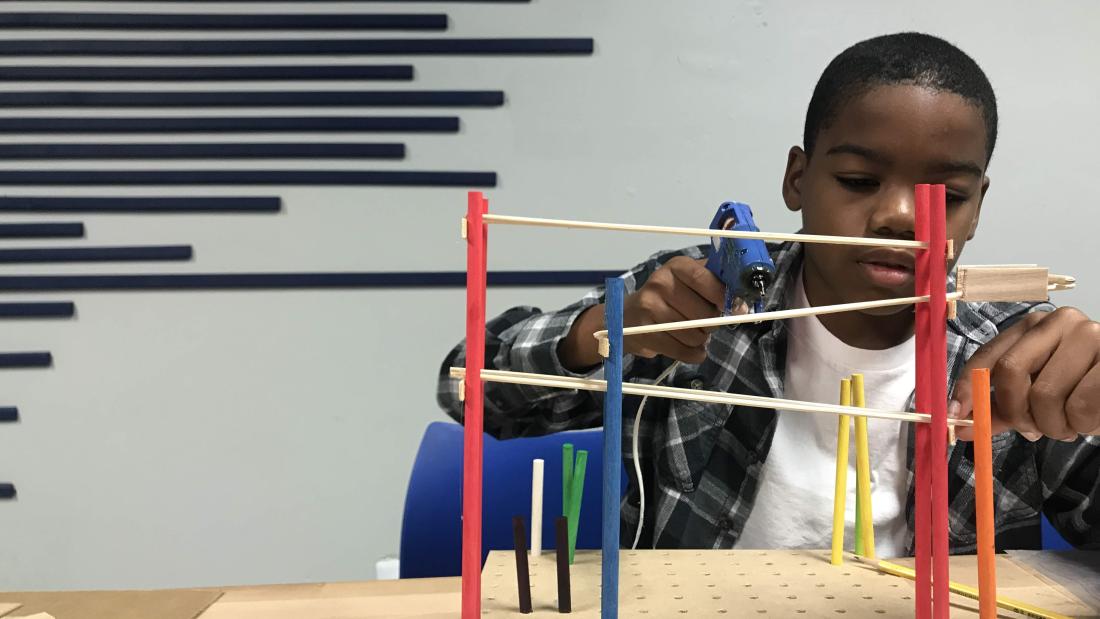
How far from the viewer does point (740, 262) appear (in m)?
Answer: 0.67

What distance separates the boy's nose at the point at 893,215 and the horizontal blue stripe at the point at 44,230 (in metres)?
1.50

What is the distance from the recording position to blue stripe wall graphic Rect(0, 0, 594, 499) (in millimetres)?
1622

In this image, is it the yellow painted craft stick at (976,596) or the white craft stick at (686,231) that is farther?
the yellow painted craft stick at (976,596)

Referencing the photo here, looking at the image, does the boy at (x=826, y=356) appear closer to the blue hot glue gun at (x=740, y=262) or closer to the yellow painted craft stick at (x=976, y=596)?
the blue hot glue gun at (x=740, y=262)

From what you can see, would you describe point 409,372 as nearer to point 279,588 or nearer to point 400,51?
point 400,51

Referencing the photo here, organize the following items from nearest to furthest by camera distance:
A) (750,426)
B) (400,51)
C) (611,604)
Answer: (611,604), (750,426), (400,51)

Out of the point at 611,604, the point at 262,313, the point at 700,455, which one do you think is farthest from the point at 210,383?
the point at 611,604

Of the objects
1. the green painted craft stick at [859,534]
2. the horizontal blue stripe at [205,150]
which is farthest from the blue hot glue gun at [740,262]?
the horizontal blue stripe at [205,150]

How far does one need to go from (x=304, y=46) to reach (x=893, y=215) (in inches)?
47.5

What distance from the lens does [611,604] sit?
0.54m

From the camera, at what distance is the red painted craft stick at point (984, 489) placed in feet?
1.77

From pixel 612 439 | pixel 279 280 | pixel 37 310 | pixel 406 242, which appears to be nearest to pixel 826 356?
pixel 612 439

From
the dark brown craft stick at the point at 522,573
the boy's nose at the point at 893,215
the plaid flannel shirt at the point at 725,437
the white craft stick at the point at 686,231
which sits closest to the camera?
the white craft stick at the point at 686,231

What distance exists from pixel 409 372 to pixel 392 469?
0.21 m
